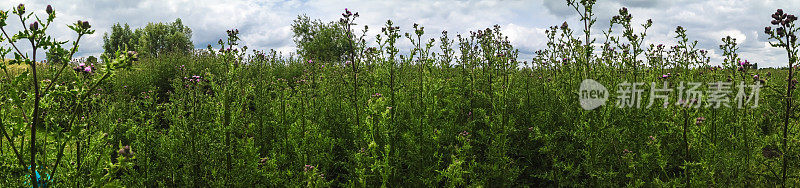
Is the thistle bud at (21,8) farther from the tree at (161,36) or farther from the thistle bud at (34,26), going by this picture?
the tree at (161,36)

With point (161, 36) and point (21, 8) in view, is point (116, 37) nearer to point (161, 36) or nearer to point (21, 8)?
point (161, 36)

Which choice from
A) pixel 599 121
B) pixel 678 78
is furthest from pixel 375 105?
pixel 678 78

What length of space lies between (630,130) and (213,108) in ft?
13.9

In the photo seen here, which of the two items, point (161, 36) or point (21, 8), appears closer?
point (21, 8)

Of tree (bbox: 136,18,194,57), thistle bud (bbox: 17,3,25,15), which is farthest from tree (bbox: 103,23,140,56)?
thistle bud (bbox: 17,3,25,15)

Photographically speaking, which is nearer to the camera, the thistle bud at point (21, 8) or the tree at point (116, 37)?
the thistle bud at point (21, 8)

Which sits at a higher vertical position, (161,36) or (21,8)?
(161,36)

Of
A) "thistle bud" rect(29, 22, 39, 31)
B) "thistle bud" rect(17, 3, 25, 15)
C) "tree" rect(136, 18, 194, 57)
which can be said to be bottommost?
"thistle bud" rect(29, 22, 39, 31)

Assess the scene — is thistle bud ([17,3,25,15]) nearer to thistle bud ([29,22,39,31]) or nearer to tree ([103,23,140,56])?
thistle bud ([29,22,39,31])

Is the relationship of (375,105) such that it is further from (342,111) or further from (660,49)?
(660,49)

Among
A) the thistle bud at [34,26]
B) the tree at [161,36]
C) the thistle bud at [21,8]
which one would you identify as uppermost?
the tree at [161,36]

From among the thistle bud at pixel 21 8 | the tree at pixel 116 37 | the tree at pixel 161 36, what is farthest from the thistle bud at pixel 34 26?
the tree at pixel 116 37

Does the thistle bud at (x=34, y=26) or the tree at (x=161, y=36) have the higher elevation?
the tree at (x=161, y=36)

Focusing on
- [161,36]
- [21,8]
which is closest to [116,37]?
[161,36]
